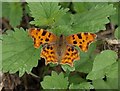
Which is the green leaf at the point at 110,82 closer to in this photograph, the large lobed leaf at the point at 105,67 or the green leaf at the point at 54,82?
the large lobed leaf at the point at 105,67

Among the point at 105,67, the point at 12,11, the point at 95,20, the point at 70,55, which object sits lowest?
the point at 105,67

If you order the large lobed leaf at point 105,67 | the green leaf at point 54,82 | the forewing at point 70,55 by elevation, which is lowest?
the green leaf at point 54,82

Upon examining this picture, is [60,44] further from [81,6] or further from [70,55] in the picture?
[81,6]

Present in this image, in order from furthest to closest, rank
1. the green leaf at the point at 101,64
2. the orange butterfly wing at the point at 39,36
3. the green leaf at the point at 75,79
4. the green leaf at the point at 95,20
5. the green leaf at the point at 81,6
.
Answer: the green leaf at the point at 81,6 < the green leaf at the point at 75,79 < the green leaf at the point at 95,20 < the green leaf at the point at 101,64 < the orange butterfly wing at the point at 39,36

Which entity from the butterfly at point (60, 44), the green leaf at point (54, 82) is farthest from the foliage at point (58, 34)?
the butterfly at point (60, 44)

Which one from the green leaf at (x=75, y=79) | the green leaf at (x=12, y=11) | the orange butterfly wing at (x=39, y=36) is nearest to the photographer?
the orange butterfly wing at (x=39, y=36)

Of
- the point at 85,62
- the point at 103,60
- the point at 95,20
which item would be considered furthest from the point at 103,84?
the point at 95,20
